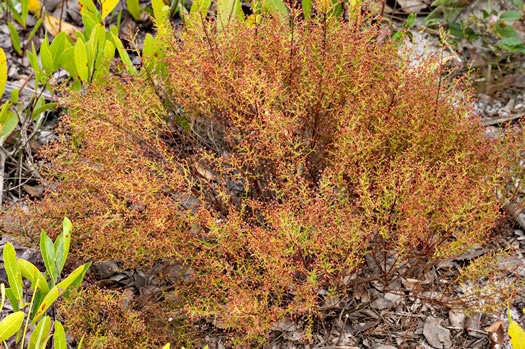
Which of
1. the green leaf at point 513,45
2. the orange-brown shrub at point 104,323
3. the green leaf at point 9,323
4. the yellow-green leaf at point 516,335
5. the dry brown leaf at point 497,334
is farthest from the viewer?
the green leaf at point 513,45

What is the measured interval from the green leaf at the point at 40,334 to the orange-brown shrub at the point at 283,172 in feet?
1.31

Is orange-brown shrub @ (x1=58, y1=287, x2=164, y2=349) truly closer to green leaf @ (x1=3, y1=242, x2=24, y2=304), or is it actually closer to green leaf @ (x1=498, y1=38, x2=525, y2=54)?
green leaf @ (x1=3, y1=242, x2=24, y2=304)

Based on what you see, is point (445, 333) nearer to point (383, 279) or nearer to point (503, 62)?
point (383, 279)

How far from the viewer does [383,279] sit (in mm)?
2285

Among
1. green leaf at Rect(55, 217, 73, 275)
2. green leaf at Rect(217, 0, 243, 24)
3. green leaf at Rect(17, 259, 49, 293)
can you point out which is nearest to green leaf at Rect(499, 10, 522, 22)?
green leaf at Rect(217, 0, 243, 24)

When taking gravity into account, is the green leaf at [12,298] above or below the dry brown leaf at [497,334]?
above

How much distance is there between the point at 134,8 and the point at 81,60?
1.23 meters

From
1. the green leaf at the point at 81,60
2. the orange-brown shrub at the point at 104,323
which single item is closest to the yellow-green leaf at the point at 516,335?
the orange-brown shrub at the point at 104,323

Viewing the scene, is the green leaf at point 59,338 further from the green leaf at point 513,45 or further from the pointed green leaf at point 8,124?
the green leaf at point 513,45

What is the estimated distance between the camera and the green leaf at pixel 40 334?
1699 millimetres

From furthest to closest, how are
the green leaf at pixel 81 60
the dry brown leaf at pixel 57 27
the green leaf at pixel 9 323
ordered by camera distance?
the dry brown leaf at pixel 57 27 < the green leaf at pixel 81 60 < the green leaf at pixel 9 323

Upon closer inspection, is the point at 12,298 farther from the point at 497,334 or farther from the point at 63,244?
the point at 497,334

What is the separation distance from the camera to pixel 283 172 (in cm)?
197

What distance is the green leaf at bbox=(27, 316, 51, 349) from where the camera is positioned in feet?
5.57
